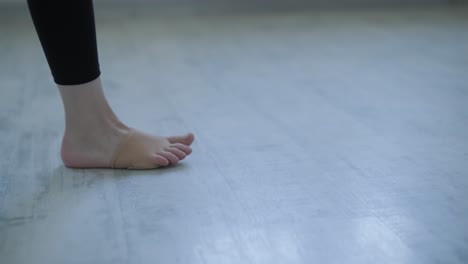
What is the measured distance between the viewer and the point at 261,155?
127 centimetres

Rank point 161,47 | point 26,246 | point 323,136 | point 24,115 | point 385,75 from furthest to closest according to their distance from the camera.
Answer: point 161,47
point 385,75
point 24,115
point 323,136
point 26,246

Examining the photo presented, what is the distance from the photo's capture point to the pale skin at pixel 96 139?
3.86 feet

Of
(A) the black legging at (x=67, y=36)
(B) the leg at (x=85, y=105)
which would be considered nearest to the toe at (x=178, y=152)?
(B) the leg at (x=85, y=105)

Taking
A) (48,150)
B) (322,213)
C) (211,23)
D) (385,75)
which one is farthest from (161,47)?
(322,213)

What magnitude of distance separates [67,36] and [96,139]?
0.22 meters

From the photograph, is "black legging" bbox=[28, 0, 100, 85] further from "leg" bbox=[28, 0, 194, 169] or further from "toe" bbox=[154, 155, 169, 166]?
"toe" bbox=[154, 155, 169, 166]

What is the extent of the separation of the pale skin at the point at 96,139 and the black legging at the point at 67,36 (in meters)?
0.05

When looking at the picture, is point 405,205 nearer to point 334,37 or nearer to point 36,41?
point 334,37

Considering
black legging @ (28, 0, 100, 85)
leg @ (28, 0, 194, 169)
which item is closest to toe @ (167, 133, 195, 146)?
leg @ (28, 0, 194, 169)

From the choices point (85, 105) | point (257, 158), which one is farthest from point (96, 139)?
point (257, 158)

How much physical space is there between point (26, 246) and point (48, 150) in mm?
415

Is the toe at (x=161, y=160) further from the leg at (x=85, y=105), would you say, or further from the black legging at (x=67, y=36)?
the black legging at (x=67, y=36)

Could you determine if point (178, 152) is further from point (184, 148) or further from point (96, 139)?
point (96, 139)

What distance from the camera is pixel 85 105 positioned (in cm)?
117
